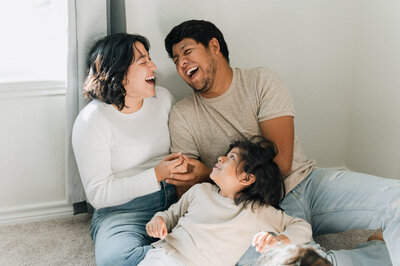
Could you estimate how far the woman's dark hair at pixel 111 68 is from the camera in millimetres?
1571

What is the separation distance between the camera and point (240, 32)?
6.62 feet

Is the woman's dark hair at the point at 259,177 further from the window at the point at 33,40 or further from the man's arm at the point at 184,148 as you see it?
the window at the point at 33,40

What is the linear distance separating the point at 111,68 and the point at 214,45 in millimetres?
462

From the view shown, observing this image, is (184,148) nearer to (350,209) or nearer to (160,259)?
(160,259)

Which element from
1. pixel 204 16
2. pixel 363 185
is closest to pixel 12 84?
A: pixel 204 16

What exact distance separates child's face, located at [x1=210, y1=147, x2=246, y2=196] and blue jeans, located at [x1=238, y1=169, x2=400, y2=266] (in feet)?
0.77

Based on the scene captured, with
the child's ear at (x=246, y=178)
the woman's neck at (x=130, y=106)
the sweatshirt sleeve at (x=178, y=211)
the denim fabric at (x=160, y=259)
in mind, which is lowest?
the denim fabric at (x=160, y=259)

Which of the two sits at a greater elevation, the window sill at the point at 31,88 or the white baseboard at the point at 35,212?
the window sill at the point at 31,88

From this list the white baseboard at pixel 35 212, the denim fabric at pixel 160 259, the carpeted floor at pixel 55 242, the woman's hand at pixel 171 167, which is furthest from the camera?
the white baseboard at pixel 35 212

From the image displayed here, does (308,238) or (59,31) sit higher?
(59,31)

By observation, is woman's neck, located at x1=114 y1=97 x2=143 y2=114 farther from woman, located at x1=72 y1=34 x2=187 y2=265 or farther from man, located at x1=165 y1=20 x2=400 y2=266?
man, located at x1=165 y1=20 x2=400 y2=266

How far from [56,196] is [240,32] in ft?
4.10

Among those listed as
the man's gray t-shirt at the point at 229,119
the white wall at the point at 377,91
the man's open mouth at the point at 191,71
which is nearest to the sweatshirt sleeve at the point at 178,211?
the man's gray t-shirt at the point at 229,119

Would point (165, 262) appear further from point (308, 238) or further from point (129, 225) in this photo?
point (308, 238)
